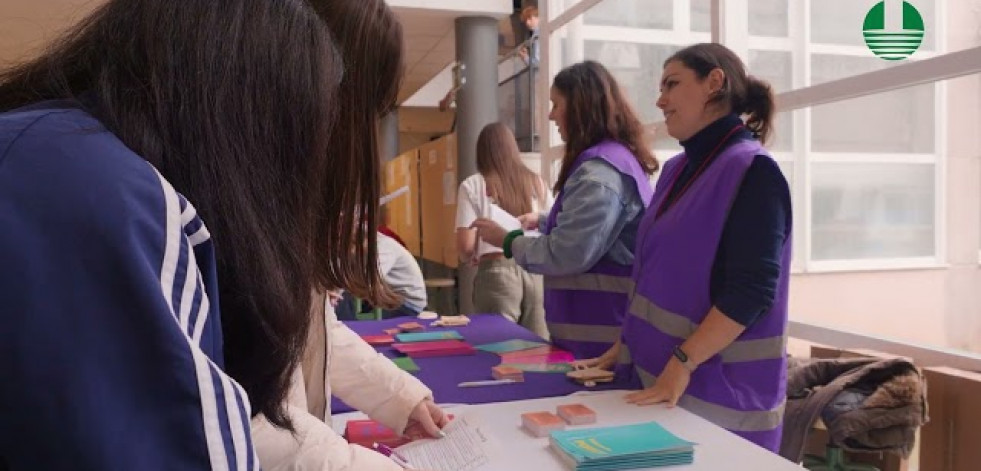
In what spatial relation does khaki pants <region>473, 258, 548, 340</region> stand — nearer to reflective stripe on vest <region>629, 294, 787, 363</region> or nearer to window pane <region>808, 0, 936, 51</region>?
window pane <region>808, 0, 936, 51</region>

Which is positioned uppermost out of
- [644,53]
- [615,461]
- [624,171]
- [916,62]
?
[644,53]

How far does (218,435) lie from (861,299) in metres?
2.83

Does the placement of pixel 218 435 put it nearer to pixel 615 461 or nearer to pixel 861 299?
pixel 615 461

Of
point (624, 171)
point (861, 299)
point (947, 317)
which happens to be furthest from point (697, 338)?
point (861, 299)

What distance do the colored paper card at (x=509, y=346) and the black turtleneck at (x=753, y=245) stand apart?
Result: 2.27ft

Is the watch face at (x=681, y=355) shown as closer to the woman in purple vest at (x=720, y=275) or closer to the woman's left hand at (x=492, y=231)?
the woman in purple vest at (x=720, y=275)

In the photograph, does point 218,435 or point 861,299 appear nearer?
point 218,435

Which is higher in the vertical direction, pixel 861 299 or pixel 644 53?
pixel 644 53

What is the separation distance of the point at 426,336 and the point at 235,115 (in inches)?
68.6

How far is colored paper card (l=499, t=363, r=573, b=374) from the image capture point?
178cm

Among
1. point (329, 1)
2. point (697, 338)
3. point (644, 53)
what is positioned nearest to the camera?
point (329, 1)

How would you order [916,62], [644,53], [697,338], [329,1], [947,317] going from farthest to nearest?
1. [644,53]
2. [947,317]
3. [916,62]
4. [697,338]
5. [329,1]

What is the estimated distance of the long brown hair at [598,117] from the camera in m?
2.08

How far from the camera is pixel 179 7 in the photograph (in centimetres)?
53
